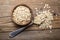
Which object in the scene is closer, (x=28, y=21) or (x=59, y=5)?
(x=28, y=21)

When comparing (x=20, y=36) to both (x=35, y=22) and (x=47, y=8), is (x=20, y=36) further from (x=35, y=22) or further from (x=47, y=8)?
(x=47, y=8)

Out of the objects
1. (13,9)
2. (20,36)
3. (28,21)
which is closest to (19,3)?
(13,9)

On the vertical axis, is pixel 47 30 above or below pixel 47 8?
below

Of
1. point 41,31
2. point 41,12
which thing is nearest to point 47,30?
point 41,31

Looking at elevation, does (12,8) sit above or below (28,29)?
above

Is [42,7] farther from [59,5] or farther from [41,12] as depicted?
[59,5]

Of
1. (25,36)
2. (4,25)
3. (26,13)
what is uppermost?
(26,13)
